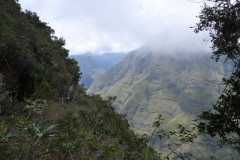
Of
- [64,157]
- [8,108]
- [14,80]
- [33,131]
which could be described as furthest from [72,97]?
[33,131]

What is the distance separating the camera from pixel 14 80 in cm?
1202

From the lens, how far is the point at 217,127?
515 cm

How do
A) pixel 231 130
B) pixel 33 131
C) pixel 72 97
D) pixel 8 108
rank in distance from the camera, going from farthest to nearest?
pixel 72 97 → pixel 8 108 → pixel 231 130 → pixel 33 131

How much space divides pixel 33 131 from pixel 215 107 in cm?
512

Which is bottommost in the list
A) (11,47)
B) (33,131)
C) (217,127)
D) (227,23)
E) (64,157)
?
(64,157)

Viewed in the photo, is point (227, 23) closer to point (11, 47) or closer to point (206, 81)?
point (206, 81)

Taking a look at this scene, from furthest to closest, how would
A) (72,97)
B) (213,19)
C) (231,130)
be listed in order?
(72,97)
(213,19)
(231,130)

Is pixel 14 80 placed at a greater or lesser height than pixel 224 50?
lesser

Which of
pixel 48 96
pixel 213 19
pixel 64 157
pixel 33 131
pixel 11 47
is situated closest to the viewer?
pixel 33 131

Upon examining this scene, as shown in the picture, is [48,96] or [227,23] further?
[48,96]

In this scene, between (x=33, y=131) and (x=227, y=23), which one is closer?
(x=33, y=131)

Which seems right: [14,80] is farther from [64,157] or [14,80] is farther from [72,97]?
[72,97]

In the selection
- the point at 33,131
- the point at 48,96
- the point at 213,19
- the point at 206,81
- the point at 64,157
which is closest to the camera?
the point at 33,131

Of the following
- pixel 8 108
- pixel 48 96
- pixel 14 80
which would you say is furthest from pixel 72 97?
pixel 8 108
